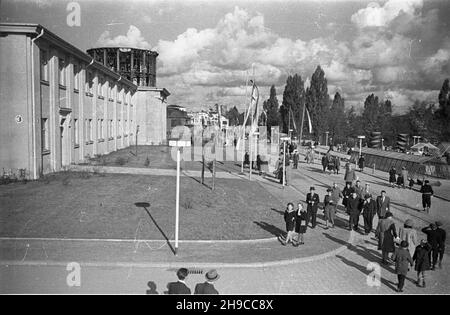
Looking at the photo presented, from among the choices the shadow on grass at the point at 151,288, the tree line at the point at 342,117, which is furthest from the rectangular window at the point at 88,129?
the tree line at the point at 342,117

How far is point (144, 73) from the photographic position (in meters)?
58.6

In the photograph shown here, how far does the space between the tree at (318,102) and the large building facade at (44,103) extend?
4355cm

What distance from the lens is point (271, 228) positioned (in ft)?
47.3

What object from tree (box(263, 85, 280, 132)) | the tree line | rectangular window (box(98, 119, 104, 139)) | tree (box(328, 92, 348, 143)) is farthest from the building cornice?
tree (box(263, 85, 280, 132))

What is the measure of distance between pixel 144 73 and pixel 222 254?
50815 mm

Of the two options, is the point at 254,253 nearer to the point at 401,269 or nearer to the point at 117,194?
the point at 401,269

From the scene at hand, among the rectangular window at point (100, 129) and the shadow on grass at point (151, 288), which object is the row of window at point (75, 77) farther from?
the shadow on grass at point (151, 288)

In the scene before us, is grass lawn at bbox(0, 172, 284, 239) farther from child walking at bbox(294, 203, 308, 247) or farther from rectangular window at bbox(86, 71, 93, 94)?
rectangular window at bbox(86, 71, 93, 94)

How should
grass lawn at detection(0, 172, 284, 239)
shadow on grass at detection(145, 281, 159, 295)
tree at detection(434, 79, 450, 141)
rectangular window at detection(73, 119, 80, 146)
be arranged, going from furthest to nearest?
1. tree at detection(434, 79, 450, 141)
2. rectangular window at detection(73, 119, 80, 146)
3. grass lawn at detection(0, 172, 284, 239)
4. shadow on grass at detection(145, 281, 159, 295)

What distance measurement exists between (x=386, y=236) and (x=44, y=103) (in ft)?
58.6

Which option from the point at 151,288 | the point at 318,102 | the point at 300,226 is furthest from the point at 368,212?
the point at 318,102

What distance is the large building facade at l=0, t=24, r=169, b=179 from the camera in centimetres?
1873

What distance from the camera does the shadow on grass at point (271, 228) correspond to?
543 inches
